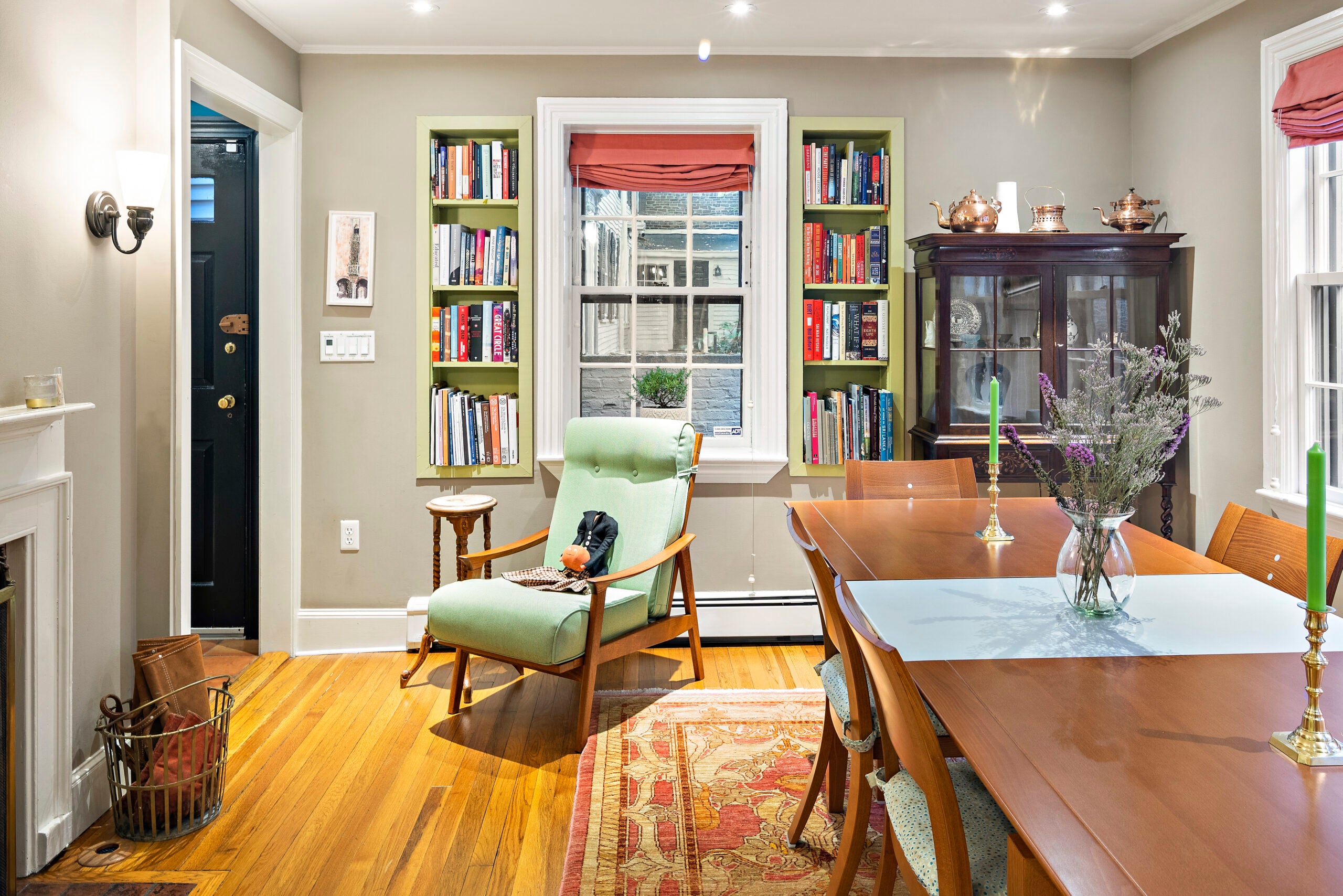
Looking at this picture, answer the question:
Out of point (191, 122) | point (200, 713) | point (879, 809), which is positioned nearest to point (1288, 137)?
point (879, 809)

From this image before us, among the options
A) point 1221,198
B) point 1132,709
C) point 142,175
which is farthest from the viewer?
point 1221,198

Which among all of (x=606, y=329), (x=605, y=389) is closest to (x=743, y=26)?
(x=606, y=329)

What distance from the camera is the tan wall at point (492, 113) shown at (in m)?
3.95

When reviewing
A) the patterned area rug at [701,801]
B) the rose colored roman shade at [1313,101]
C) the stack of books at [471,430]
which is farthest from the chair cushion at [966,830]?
the stack of books at [471,430]

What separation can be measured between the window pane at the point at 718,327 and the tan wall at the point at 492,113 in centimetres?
63

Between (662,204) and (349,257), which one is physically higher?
(662,204)

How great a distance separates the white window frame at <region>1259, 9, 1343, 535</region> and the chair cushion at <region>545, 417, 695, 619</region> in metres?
2.07

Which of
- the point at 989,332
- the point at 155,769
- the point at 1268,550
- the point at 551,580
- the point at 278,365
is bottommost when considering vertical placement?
the point at 155,769

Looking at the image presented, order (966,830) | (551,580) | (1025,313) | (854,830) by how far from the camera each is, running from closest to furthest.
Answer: (966,830)
(854,830)
(551,580)
(1025,313)

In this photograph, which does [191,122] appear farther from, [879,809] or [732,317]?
[879,809]

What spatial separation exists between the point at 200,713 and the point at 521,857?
3.48 feet

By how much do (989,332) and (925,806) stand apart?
2.56 m

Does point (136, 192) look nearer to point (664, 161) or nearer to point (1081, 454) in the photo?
point (664, 161)

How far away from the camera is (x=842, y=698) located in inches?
79.4
